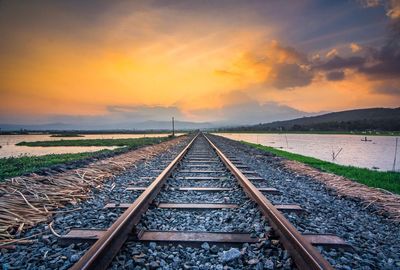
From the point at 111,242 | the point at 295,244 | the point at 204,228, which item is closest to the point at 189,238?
the point at 204,228

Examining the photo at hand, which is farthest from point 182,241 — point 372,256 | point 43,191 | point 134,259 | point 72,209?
point 43,191

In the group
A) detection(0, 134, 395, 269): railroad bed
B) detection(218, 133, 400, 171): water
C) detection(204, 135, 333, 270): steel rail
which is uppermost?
detection(204, 135, 333, 270): steel rail

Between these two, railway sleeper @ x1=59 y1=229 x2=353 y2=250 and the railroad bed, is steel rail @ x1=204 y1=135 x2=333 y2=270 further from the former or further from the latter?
railway sleeper @ x1=59 y1=229 x2=353 y2=250

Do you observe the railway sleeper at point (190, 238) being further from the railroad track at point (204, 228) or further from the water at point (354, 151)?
the water at point (354, 151)

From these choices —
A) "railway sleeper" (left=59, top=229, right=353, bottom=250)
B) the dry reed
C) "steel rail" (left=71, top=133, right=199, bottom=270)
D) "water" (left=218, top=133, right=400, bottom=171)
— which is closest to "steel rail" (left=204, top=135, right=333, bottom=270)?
"railway sleeper" (left=59, top=229, right=353, bottom=250)

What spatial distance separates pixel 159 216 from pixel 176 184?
2124 millimetres

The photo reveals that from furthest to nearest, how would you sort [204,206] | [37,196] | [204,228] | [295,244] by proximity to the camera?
[37,196]
[204,206]
[204,228]
[295,244]

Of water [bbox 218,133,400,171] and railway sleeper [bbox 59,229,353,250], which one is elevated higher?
railway sleeper [bbox 59,229,353,250]

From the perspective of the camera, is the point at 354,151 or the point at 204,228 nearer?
the point at 204,228

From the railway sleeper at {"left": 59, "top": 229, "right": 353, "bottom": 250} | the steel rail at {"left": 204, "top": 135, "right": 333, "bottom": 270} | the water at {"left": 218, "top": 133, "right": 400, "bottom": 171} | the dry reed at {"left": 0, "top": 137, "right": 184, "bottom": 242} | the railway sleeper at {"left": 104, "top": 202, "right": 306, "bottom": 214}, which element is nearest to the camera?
the steel rail at {"left": 204, "top": 135, "right": 333, "bottom": 270}

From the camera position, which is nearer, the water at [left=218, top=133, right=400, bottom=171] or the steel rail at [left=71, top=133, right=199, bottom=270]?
the steel rail at [left=71, top=133, right=199, bottom=270]

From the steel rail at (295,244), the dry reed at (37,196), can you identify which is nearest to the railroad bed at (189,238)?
the steel rail at (295,244)

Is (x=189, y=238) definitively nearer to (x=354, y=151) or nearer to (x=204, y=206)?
(x=204, y=206)

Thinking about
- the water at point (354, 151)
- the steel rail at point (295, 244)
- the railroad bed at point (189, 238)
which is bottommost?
the water at point (354, 151)
